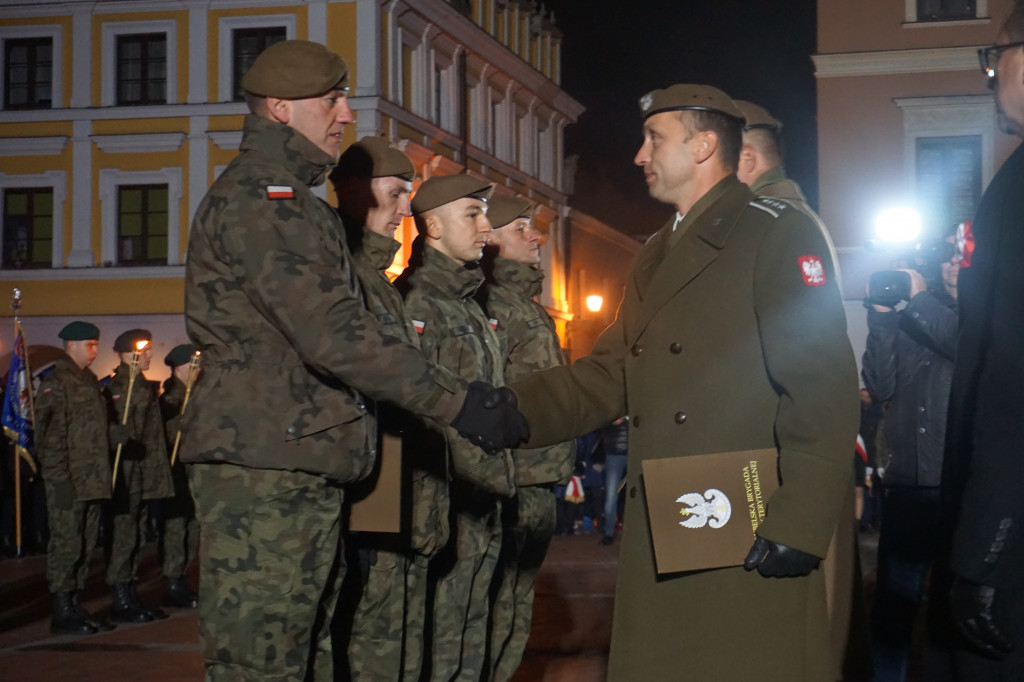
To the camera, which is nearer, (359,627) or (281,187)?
(281,187)

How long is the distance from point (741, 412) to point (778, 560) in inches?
16.0

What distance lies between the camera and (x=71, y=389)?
961 centimetres

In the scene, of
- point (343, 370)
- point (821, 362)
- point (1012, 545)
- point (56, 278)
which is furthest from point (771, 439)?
point (56, 278)

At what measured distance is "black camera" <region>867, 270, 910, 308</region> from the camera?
18.1ft

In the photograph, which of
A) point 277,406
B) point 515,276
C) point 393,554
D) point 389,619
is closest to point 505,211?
point 515,276

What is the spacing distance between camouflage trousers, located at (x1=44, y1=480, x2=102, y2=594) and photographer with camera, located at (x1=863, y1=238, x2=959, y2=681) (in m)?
5.62

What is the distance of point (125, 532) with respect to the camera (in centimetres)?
973

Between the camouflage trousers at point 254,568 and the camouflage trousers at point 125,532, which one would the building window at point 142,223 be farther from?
the camouflage trousers at point 254,568

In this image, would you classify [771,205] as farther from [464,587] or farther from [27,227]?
[27,227]

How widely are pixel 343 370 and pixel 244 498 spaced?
49cm

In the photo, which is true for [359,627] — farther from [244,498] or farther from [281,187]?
[281,187]

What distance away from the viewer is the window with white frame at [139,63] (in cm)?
3441

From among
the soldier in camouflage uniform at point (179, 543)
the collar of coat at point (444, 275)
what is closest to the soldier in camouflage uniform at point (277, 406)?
the collar of coat at point (444, 275)

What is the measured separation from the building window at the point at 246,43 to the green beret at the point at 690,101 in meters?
31.4
